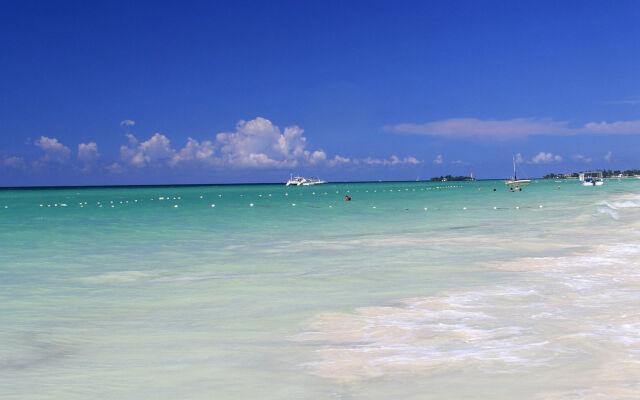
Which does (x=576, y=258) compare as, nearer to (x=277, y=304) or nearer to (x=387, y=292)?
(x=387, y=292)

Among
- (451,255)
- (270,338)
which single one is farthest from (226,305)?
(451,255)

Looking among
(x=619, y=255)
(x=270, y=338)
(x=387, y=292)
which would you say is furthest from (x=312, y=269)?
(x=619, y=255)

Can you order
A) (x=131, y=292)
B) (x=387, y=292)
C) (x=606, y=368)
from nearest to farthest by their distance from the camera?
(x=606, y=368) → (x=387, y=292) → (x=131, y=292)

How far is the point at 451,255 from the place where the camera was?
15.4m

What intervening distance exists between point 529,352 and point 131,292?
761 cm

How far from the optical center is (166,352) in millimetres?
6895

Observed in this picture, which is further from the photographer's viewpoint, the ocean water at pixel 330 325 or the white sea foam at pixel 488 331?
the white sea foam at pixel 488 331

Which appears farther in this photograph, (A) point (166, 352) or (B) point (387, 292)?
(B) point (387, 292)

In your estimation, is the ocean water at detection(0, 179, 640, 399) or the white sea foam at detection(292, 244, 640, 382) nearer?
the ocean water at detection(0, 179, 640, 399)

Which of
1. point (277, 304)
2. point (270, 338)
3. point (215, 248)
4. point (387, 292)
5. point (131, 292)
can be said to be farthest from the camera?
point (215, 248)

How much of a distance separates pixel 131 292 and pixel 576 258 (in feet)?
33.5

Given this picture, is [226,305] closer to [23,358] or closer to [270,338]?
[270,338]

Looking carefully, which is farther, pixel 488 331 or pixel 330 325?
pixel 330 325

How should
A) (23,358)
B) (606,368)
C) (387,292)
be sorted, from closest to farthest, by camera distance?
(606,368) → (23,358) → (387,292)
